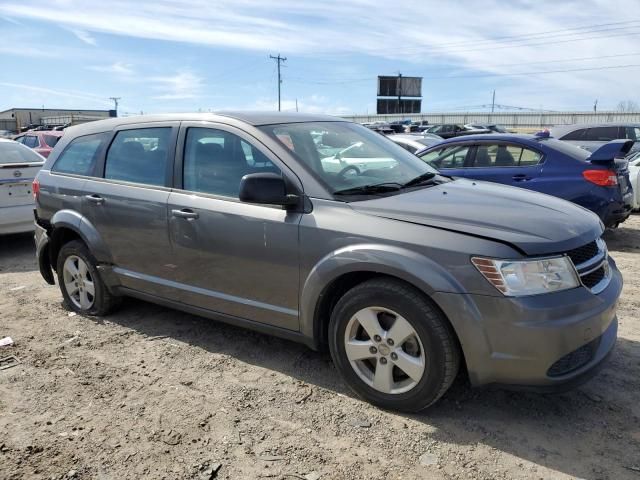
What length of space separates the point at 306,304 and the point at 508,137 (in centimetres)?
540

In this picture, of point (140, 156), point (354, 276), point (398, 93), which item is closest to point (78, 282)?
point (140, 156)

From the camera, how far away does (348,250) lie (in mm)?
3025

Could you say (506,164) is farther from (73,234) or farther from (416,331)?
(73,234)

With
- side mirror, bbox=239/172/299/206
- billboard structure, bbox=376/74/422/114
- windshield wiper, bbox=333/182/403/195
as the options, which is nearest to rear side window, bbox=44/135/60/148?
side mirror, bbox=239/172/299/206

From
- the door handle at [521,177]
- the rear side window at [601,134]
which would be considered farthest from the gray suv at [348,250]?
the rear side window at [601,134]

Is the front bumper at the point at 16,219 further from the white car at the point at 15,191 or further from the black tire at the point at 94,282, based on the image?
the black tire at the point at 94,282

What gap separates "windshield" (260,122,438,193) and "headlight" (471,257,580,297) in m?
1.06

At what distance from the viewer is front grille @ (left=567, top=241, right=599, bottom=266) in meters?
2.82

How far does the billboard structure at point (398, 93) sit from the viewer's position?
82812 millimetres

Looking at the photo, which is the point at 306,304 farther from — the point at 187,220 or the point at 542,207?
the point at 542,207

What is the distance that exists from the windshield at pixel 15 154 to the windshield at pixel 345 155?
5.40 metres

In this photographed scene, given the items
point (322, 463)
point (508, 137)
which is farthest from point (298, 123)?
point (508, 137)

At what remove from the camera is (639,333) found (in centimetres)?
412

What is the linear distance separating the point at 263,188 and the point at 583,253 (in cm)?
184
